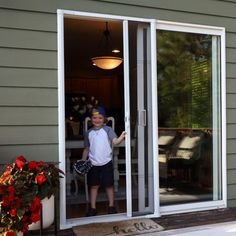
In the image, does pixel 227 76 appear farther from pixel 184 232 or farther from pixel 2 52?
pixel 2 52

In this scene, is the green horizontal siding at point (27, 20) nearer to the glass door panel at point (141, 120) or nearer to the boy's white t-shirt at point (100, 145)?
the glass door panel at point (141, 120)

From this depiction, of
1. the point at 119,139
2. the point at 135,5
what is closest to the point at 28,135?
the point at 119,139

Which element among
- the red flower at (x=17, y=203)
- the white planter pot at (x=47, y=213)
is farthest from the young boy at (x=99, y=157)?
the red flower at (x=17, y=203)

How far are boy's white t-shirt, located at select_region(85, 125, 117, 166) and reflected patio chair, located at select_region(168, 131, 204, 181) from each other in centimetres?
67

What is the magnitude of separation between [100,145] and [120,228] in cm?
81

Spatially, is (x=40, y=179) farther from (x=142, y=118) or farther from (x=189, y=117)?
(x=189, y=117)

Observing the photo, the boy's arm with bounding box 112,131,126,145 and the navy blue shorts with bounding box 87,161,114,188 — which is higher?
the boy's arm with bounding box 112,131,126,145

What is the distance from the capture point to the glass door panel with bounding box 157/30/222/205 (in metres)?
3.98

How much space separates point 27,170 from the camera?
9.64 ft

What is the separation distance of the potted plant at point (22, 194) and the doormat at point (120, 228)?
0.61 meters

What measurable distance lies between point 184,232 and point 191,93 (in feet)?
4.92

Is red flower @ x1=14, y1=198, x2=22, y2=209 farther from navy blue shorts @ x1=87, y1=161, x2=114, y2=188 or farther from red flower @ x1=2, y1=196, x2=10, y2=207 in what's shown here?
navy blue shorts @ x1=87, y1=161, x2=114, y2=188

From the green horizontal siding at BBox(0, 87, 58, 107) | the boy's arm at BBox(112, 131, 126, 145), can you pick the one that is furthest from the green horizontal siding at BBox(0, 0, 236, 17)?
the boy's arm at BBox(112, 131, 126, 145)

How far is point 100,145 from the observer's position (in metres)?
3.81
